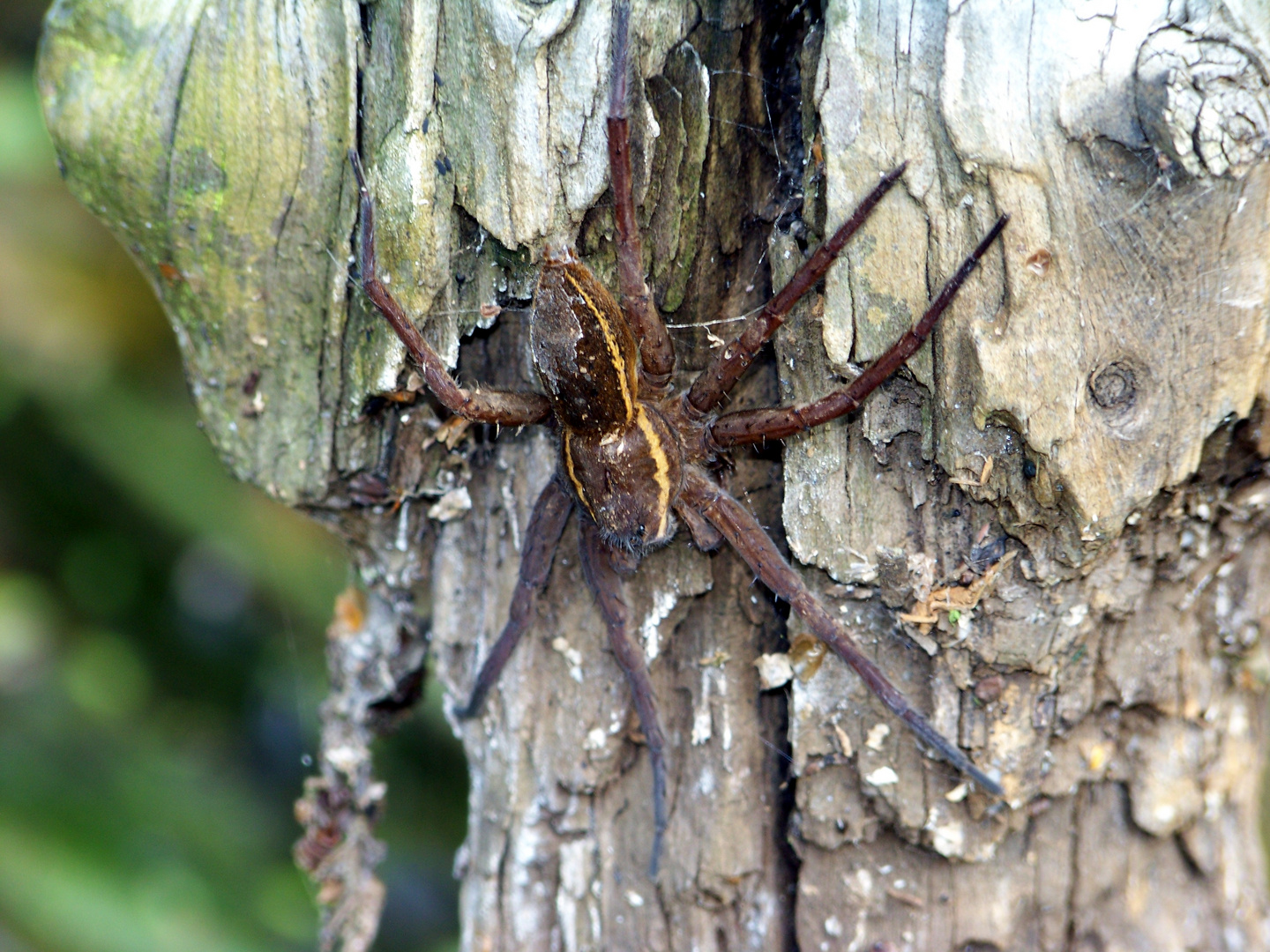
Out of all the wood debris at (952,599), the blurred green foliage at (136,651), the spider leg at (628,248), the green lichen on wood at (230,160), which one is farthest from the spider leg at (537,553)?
the blurred green foliage at (136,651)

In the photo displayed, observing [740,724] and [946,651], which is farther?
[740,724]

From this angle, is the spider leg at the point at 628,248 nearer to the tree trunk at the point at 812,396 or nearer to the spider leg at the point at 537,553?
the tree trunk at the point at 812,396

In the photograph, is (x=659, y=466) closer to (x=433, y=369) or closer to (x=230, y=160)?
(x=433, y=369)

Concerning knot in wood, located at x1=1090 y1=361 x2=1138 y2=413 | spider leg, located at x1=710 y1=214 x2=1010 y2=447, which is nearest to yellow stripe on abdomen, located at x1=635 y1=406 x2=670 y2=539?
spider leg, located at x1=710 y1=214 x2=1010 y2=447

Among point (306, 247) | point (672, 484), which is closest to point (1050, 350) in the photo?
point (672, 484)

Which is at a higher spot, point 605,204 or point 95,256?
point 95,256

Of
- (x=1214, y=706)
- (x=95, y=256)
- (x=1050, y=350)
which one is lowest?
(x=1214, y=706)

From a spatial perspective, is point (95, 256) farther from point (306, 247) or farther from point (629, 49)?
point (629, 49)
